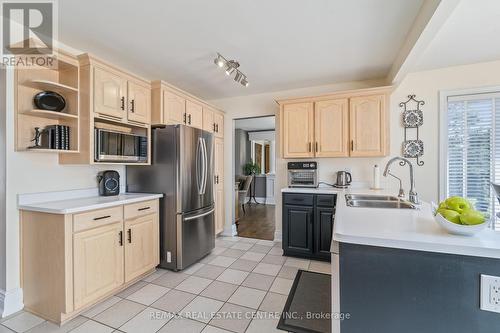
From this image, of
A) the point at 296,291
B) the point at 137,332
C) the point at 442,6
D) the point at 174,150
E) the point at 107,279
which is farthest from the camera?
the point at 174,150

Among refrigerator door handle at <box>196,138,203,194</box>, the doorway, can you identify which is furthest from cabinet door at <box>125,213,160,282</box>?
the doorway

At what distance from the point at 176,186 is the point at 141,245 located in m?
0.72

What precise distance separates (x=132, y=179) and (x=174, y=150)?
0.70m

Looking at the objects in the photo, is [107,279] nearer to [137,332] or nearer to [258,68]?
[137,332]

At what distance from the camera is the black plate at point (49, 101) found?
2025 millimetres

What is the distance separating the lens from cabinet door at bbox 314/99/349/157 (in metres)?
3.12

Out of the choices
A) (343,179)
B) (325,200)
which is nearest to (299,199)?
(325,200)

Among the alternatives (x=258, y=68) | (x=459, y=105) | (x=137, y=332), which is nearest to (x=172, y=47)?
(x=258, y=68)

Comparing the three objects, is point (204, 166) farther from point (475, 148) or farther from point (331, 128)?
point (475, 148)

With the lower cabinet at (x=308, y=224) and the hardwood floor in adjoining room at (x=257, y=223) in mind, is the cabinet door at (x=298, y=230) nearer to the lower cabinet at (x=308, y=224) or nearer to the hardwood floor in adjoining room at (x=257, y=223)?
the lower cabinet at (x=308, y=224)

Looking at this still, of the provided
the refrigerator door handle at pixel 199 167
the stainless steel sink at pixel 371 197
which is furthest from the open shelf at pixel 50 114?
the stainless steel sink at pixel 371 197

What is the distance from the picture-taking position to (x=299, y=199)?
10.1ft

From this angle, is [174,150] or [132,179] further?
[132,179]

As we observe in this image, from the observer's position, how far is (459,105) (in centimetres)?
289
